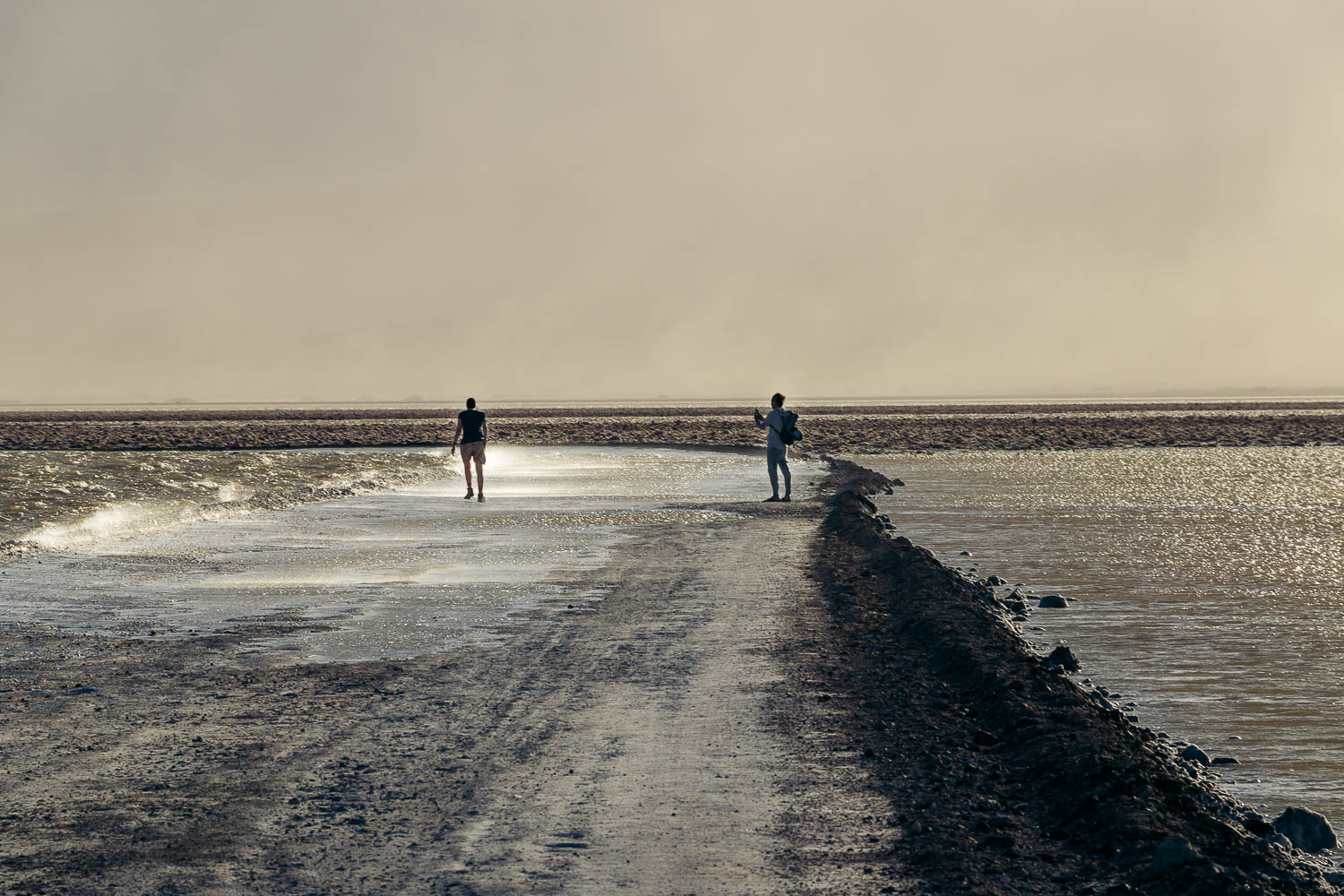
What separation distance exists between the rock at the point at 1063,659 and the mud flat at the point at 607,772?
33cm

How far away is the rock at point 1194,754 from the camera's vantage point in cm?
780

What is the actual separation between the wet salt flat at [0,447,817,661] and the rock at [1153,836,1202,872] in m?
6.46

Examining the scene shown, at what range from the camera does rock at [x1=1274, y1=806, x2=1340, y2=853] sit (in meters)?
6.35

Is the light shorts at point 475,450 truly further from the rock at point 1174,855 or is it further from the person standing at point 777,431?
the rock at point 1174,855

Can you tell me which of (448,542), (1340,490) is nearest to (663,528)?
(448,542)

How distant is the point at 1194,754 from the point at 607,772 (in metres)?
3.62

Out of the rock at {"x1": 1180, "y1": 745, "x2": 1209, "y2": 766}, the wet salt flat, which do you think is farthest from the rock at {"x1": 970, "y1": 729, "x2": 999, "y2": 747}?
the wet salt flat

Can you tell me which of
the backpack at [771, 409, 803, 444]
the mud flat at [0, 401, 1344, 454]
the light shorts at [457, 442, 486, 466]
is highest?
the backpack at [771, 409, 803, 444]

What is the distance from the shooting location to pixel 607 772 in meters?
6.98

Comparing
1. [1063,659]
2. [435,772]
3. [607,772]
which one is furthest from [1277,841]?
[435,772]

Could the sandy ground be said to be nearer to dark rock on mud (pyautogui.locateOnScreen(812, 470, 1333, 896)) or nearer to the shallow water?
dark rock on mud (pyautogui.locateOnScreen(812, 470, 1333, 896))

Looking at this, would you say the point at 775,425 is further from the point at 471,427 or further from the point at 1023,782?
the point at 1023,782

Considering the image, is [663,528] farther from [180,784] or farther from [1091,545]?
[180,784]

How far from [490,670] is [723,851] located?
4343mm
